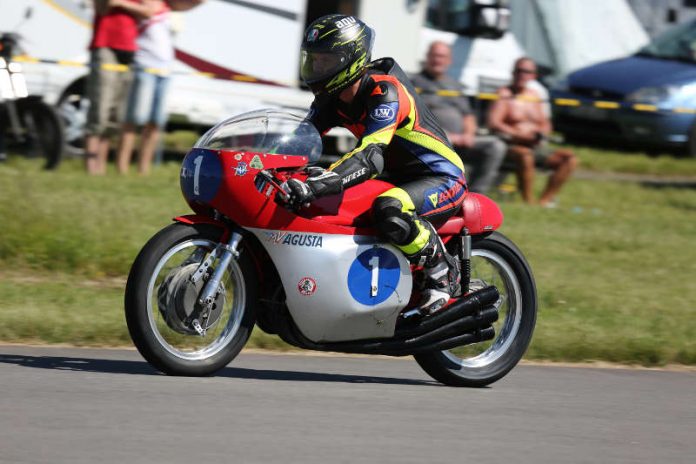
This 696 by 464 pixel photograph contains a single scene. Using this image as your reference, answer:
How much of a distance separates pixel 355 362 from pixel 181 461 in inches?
104

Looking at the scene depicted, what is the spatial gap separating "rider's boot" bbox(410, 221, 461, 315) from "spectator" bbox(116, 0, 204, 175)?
698 cm

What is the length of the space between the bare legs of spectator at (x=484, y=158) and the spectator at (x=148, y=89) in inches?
120

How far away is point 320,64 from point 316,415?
5.29ft

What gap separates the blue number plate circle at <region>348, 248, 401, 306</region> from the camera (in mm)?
6309

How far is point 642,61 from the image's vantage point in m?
19.1

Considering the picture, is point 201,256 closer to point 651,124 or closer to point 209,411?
point 209,411

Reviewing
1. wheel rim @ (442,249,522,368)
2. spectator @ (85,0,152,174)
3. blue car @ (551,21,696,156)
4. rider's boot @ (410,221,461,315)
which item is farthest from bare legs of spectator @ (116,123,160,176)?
rider's boot @ (410,221,461,315)

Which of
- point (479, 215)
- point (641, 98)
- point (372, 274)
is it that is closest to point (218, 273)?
point (372, 274)

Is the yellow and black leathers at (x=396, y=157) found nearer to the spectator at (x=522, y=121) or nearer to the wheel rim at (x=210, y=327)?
the wheel rim at (x=210, y=327)

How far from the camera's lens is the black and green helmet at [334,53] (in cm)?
623

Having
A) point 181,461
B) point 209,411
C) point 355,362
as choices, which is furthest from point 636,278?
point 181,461

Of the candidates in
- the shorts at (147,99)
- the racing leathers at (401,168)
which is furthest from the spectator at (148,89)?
the racing leathers at (401,168)

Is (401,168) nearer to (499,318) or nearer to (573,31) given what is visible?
(499,318)

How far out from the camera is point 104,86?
13.0 m
